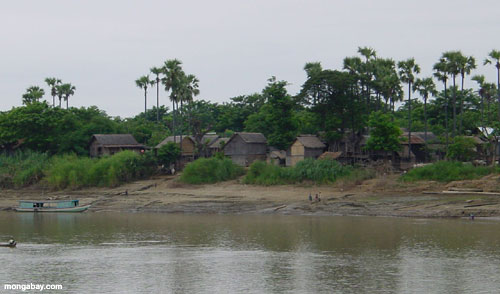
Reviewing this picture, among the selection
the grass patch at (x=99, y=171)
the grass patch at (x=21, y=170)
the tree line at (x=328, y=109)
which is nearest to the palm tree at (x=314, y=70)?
the tree line at (x=328, y=109)

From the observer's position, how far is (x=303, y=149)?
69.3 meters

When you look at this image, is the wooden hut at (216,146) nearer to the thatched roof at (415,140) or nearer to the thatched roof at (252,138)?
the thatched roof at (252,138)

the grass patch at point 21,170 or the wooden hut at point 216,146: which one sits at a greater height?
the wooden hut at point 216,146

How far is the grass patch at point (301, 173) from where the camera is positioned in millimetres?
62469

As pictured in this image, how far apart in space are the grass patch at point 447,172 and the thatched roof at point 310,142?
11782 mm

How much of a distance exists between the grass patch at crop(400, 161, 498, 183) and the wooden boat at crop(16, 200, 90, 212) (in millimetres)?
29278

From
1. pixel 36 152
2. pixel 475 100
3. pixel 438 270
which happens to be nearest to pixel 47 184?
pixel 36 152

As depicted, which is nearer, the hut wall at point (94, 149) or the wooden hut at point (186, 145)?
the wooden hut at point (186, 145)

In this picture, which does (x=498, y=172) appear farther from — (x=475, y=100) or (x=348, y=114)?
(x=475, y=100)

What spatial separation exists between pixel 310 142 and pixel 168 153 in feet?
50.4

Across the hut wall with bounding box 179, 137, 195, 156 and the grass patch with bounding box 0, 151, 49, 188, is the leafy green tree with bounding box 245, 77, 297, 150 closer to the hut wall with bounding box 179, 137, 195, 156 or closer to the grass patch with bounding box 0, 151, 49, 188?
the hut wall with bounding box 179, 137, 195, 156

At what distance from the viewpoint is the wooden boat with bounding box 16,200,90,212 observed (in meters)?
61.5

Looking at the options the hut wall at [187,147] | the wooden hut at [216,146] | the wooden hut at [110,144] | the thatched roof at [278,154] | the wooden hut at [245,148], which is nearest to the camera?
the thatched roof at [278,154]

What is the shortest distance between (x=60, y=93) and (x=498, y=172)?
64804 mm
